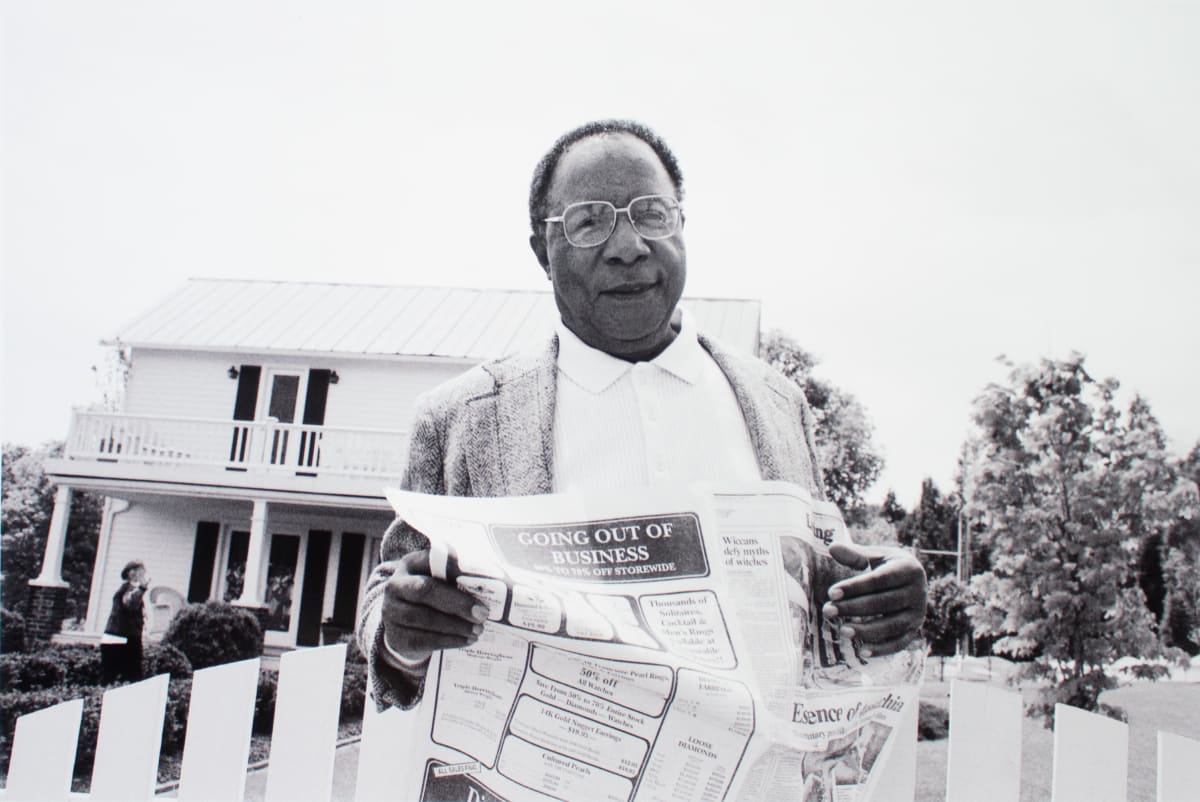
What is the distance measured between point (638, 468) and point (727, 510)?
0.97 feet

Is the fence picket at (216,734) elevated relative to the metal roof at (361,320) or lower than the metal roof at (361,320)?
lower

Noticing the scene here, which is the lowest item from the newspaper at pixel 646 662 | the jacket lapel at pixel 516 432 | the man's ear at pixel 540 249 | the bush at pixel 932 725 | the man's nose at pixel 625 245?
the bush at pixel 932 725

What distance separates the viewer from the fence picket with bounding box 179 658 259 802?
1711 millimetres

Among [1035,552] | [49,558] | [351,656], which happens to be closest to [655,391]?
[1035,552]

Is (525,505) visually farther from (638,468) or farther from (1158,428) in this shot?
(1158,428)

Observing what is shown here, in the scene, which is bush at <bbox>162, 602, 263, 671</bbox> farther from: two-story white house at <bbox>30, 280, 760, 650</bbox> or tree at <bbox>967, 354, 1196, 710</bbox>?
tree at <bbox>967, 354, 1196, 710</bbox>

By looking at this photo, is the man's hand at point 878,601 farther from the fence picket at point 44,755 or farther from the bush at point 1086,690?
the bush at point 1086,690

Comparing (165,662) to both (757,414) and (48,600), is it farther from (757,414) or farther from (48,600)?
(757,414)

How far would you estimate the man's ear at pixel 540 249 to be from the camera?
5.42ft

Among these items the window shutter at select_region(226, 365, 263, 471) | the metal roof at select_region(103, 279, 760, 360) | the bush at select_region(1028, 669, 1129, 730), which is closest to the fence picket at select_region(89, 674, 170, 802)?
the bush at select_region(1028, 669, 1129, 730)

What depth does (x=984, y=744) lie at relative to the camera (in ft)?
5.50

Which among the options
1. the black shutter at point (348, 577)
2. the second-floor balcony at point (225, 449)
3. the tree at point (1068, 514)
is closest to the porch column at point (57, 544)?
the second-floor balcony at point (225, 449)

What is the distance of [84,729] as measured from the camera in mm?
6805

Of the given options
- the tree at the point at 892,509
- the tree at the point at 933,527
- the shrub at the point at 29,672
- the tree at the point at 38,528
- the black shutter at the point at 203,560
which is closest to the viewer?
the shrub at the point at 29,672
